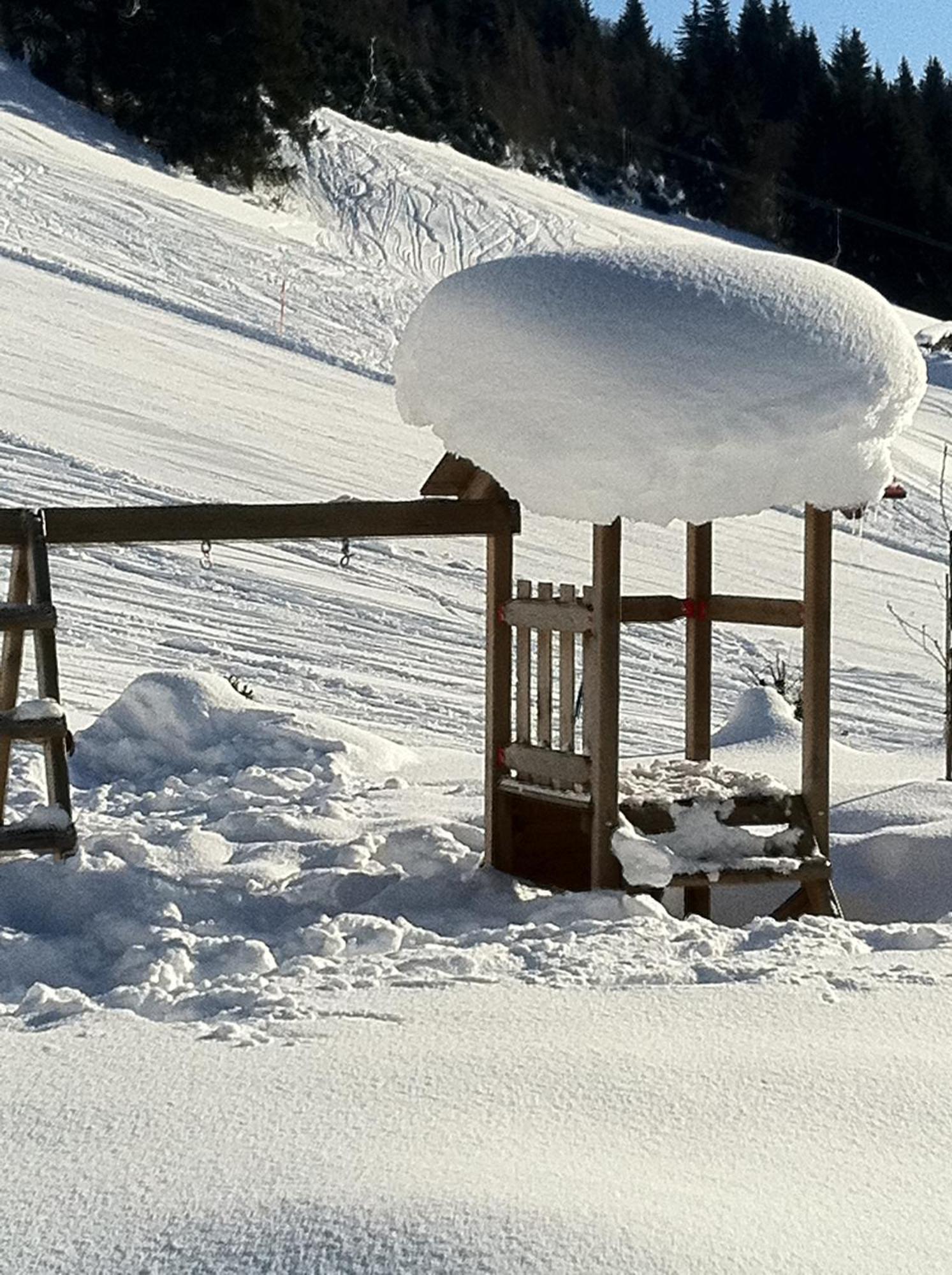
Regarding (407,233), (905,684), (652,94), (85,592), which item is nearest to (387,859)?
(85,592)

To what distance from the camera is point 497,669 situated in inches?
269

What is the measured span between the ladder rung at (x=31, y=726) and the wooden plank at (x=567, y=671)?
1.78m

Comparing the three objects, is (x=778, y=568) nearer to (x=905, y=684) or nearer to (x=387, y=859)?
(x=905, y=684)

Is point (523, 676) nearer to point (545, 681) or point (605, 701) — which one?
point (545, 681)

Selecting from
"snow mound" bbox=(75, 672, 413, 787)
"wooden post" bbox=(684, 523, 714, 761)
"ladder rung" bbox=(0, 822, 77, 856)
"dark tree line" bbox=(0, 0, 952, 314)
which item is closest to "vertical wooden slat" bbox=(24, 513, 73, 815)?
"ladder rung" bbox=(0, 822, 77, 856)

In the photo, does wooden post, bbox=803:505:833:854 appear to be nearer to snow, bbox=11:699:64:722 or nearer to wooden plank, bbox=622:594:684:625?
wooden plank, bbox=622:594:684:625

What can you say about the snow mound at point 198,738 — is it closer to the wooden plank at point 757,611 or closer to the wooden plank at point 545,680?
the wooden plank at point 545,680

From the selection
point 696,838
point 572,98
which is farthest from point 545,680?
point 572,98

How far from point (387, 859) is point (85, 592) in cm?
783

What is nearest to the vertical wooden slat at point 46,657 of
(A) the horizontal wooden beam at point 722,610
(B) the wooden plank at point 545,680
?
(B) the wooden plank at point 545,680

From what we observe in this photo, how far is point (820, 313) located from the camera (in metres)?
5.55

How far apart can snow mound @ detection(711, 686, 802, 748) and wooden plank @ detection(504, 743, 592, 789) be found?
283 centimetres

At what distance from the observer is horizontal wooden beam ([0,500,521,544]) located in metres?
6.27

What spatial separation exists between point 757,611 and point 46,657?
2718 mm
